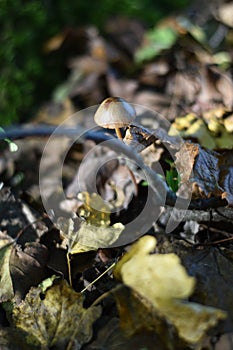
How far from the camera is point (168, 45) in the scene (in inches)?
91.0

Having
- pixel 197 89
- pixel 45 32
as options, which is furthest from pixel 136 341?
pixel 45 32

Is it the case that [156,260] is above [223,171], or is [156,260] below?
above

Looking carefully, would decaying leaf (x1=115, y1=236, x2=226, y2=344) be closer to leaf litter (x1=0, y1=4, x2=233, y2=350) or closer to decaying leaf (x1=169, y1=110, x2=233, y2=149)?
leaf litter (x1=0, y1=4, x2=233, y2=350)

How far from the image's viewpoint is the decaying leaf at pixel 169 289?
70 cm

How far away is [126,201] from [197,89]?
38.6 inches

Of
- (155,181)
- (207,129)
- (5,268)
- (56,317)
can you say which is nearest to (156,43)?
(207,129)

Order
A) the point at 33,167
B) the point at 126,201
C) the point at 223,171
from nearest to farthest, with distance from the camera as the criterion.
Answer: the point at 223,171, the point at 126,201, the point at 33,167

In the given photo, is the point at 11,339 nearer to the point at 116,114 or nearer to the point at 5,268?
the point at 5,268

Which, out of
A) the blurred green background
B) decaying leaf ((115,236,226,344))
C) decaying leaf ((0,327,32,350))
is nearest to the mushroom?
decaying leaf ((115,236,226,344))

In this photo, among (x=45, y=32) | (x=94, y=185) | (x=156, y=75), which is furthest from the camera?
(x=45, y=32)

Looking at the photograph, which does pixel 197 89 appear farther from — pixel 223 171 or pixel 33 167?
A: pixel 223 171

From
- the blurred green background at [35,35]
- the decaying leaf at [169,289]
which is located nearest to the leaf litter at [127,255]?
the decaying leaf at [169,289]

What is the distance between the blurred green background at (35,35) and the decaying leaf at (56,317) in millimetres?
1392

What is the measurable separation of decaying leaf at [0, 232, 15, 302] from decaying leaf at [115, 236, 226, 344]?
294 millimetres
